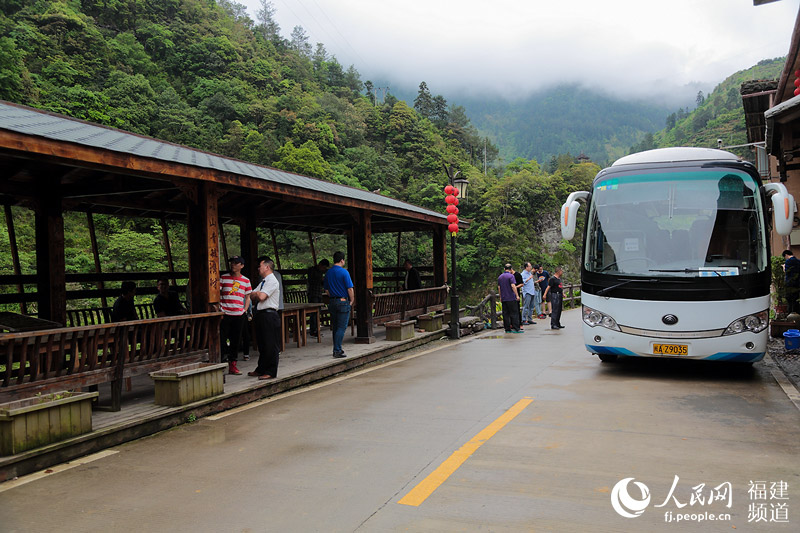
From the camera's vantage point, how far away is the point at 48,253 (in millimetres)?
8062

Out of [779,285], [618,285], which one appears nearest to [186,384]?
[618,285]

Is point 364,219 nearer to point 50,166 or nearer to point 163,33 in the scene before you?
point 50,166

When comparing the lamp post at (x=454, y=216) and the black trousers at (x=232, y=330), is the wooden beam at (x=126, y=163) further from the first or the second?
the lamp post at (x=454, y=216)

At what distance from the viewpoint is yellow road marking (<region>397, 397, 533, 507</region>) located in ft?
12.7

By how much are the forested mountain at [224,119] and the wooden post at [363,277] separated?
23.3 m

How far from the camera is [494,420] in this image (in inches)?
230

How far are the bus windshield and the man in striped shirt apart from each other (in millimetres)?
5167

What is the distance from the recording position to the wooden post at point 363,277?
1139 cm

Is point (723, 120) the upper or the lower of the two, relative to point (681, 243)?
upper

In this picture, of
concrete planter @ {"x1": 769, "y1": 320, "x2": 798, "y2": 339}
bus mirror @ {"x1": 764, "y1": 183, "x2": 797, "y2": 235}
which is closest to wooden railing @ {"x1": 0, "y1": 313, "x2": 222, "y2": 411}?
bus mirror @ {"x1": 764, "y1": 183, "x2": 797, "y2": 235}

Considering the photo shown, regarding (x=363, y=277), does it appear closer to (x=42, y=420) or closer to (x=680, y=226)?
(x=680, y=226)

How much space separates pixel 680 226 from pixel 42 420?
309 inches

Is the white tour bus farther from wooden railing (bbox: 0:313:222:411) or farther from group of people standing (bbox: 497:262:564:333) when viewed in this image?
wooden railing (bbox: 0:313:222:411)

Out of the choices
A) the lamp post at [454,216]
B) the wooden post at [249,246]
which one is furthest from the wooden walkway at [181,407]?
the lamp post at [454,216]
